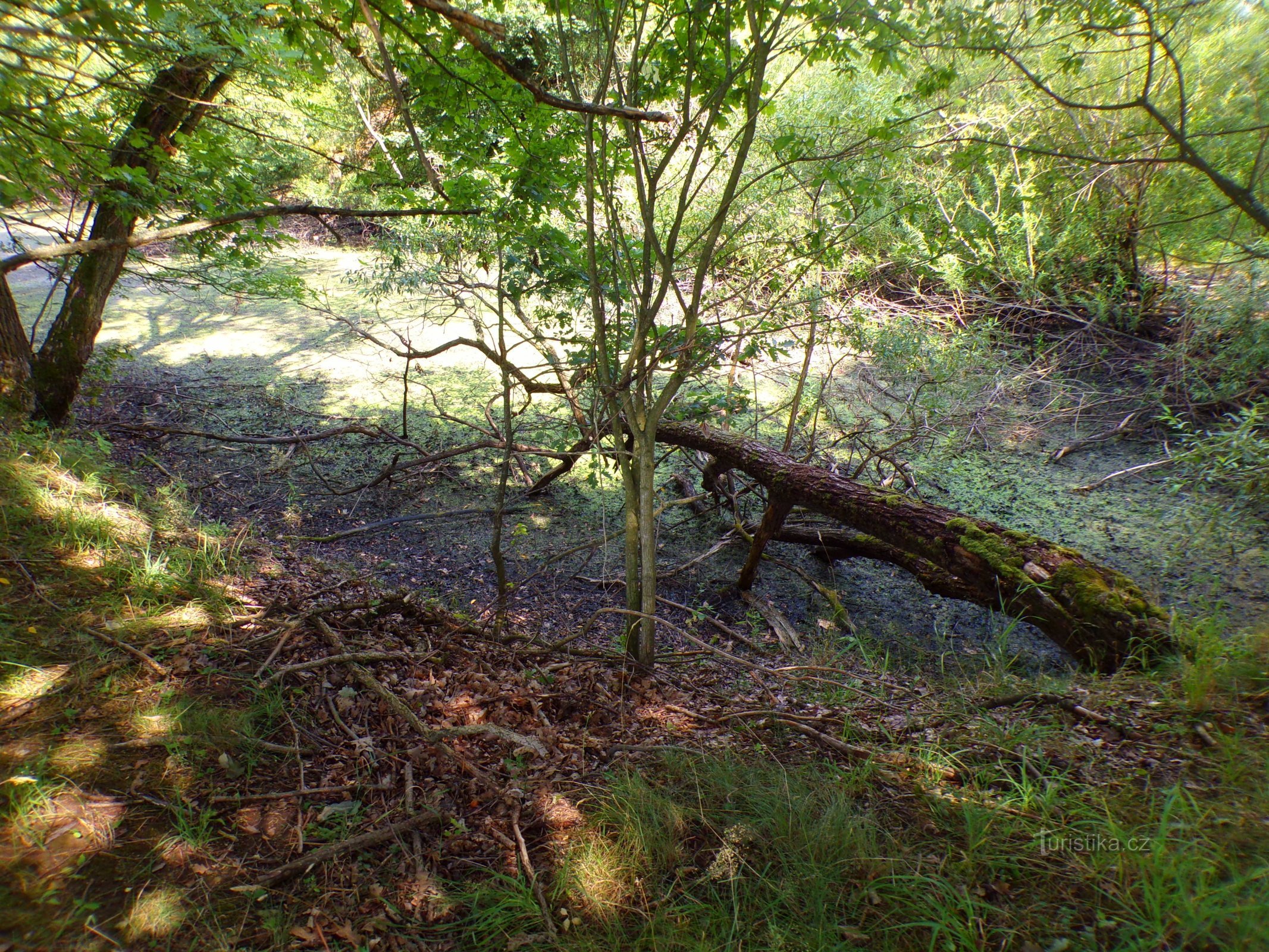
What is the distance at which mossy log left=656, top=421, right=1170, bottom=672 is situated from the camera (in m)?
2.54

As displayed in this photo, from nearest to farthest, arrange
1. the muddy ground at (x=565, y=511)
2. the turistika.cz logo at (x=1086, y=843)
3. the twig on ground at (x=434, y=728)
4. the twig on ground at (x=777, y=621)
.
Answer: the turistika.cz logo at (x=1086, y=843) → the twig on ground at (x=434, y=728) → the twig on ground at (x=777, y=621) → the muddy ground at (x=565, y=511)

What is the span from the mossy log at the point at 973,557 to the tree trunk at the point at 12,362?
3776 millimetres

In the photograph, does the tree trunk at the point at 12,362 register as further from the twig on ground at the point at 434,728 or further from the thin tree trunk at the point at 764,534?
the thin tree trunk at the point at 764,534

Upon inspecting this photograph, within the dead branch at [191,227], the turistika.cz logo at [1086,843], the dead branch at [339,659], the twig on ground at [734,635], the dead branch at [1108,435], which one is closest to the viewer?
the turistika.cz logo at [1086,843]

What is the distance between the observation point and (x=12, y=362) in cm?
382

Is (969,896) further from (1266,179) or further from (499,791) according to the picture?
(1266,179)

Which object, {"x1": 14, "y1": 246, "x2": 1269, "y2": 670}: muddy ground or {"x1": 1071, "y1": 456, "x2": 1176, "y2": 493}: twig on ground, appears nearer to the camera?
{"x1": 14, "y1": 246, "x2": 1269, "y2": 670}: muddy ground

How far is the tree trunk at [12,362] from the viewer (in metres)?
3.73

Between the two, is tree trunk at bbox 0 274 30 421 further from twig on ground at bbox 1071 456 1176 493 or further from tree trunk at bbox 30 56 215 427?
twig on ground at bbox 1071 456 1176 493

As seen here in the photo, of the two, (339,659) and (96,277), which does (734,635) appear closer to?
(339,659)

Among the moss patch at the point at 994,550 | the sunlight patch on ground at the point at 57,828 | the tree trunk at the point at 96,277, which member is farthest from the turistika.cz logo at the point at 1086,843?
the tree trunk at the point at 96,277

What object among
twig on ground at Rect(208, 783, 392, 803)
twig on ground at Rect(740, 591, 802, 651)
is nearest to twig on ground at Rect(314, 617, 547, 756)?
twig on ground at Rect(208, 783, 392, 803)

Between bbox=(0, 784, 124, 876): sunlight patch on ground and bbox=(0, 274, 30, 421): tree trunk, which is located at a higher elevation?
bbox=(0, 274, 30, 421): tree trunk

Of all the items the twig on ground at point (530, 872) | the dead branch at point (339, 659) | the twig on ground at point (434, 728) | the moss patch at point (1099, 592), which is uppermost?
the moss patch at point (1099, 592)
